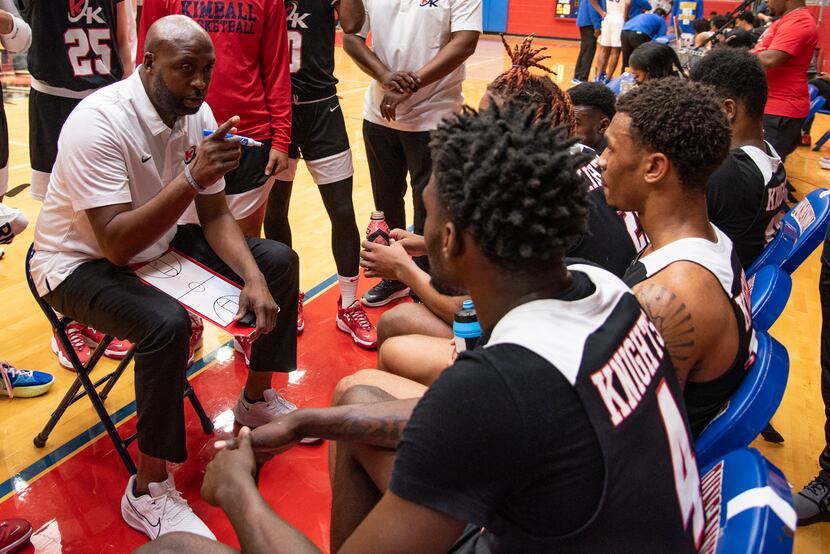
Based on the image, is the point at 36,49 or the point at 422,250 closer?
the point at 422,250

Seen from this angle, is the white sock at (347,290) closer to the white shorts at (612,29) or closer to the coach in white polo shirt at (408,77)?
the coach in white polo shirt at (408,77)

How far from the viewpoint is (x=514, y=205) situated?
4.18 feet

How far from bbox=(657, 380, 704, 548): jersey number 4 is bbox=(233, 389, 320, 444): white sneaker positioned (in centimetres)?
196

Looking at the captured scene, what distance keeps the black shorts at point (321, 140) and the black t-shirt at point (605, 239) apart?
162cm

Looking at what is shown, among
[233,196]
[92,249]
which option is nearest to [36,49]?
[233,196]

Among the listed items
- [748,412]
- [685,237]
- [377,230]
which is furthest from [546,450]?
[377,230]

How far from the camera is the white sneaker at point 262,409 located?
9.55ft

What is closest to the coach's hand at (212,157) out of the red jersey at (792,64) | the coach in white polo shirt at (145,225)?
the coach in white polo shirt at (145,225)

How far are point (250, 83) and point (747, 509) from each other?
112 inches

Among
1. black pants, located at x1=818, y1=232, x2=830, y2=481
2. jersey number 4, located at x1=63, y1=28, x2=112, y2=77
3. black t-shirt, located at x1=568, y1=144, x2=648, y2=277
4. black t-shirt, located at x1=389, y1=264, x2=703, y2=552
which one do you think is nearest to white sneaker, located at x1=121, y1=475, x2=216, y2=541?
black t-shirt, located at x1=389, y1=264, x2=703, y2=552

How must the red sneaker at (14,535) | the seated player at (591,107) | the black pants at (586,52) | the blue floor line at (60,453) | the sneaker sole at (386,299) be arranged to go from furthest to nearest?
1. the black pants at (586,52)
2. the sneaker sole at (386,299)
3. the seated player at (591,107)
4. the blue floor line at (60,453)
5. the red sneaker at (14,535)

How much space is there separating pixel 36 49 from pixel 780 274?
339cm

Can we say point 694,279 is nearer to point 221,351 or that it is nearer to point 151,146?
point 151,146

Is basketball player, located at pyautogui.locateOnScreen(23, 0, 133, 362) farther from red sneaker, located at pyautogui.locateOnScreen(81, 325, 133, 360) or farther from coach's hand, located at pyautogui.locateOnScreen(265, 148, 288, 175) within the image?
coach's hand, located at pyautogui.locateOnScreen(265, 148, 288, 175)
